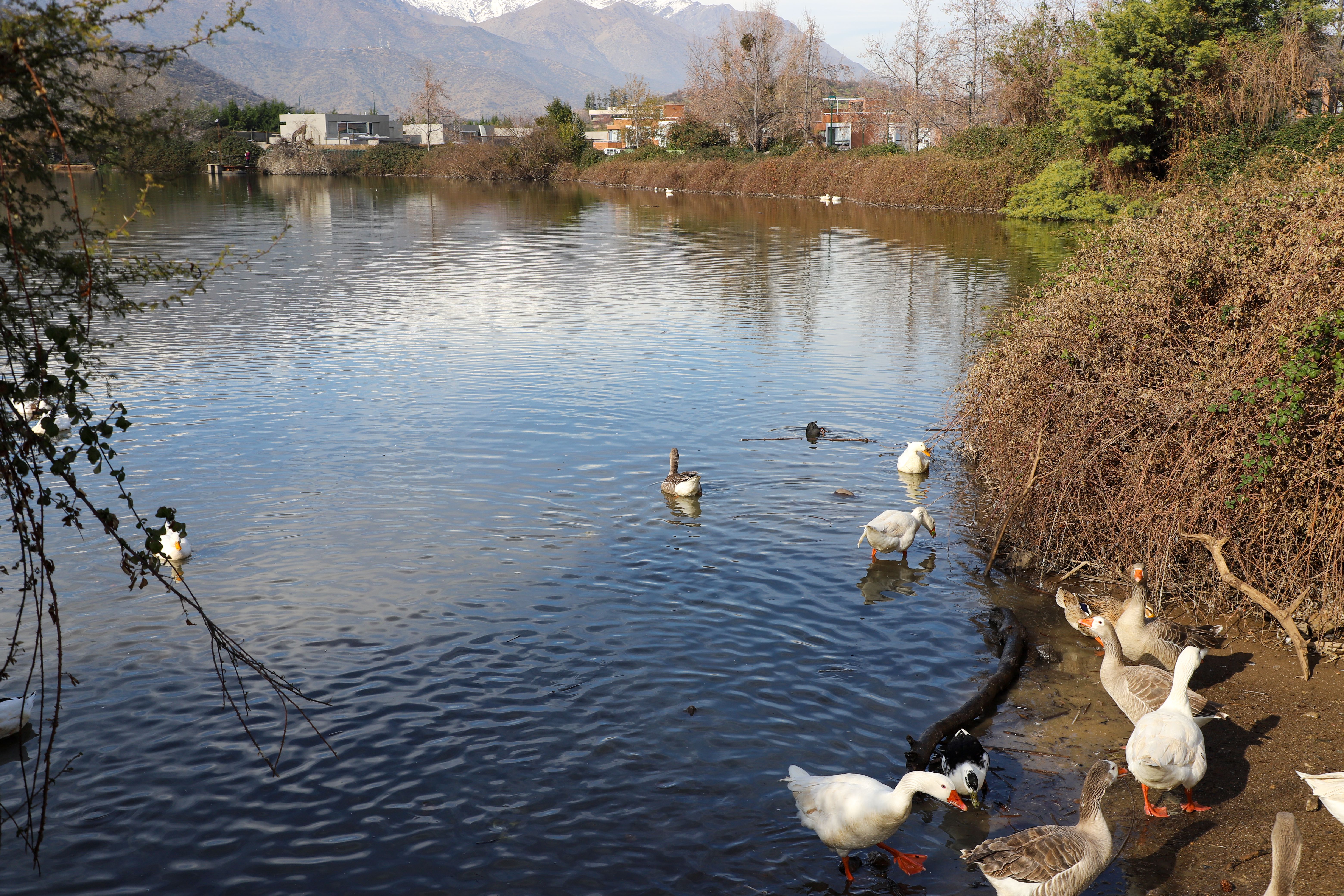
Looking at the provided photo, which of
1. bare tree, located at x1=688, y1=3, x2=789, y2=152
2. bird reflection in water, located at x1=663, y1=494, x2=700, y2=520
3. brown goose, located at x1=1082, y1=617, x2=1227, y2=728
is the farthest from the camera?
bare tree, located at x1=688, y1=3, x2=789, y2=152

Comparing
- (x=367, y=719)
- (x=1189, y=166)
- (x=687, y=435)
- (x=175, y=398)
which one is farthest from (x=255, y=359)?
(x=1189, y=166)

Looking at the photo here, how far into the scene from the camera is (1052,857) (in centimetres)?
586

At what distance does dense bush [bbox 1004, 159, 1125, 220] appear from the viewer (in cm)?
5038

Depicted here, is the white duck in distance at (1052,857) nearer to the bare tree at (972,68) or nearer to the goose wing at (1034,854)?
the goose wing at (1034,854)

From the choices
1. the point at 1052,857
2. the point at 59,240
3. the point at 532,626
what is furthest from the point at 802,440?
the point at 59,240

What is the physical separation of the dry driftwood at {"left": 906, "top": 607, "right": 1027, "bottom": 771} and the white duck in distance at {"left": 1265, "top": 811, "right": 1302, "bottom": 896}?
7.61 feet

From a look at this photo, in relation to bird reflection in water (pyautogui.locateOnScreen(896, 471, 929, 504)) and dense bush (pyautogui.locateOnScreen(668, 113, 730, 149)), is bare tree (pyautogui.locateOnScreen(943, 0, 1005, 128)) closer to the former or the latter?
dense bush (pyautogui.locateOnScreen(668, 113, 730, 149))

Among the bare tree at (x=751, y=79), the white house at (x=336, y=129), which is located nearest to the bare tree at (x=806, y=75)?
the bare tree at (x=751, y=79)

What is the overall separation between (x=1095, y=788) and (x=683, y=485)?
766cm

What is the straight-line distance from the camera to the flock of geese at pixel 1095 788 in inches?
231

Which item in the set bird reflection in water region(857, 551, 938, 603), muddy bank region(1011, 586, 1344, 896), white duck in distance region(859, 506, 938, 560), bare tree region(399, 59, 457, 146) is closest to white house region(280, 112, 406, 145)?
bare tree region(399, 59, 457, 146)

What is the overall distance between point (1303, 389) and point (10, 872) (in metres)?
11.1

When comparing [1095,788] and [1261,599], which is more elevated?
[1261,599]

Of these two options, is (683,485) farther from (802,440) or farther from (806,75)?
(806,75)
